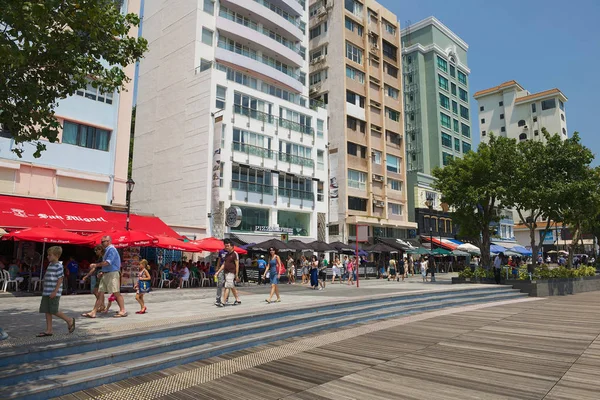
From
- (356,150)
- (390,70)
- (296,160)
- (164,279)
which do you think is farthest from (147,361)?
(390,70)

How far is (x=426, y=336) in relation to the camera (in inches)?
344

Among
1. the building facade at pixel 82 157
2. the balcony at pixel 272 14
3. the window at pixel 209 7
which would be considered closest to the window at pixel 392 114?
the balcony at pixel 272 14

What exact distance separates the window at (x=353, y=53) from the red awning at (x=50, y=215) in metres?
32.6

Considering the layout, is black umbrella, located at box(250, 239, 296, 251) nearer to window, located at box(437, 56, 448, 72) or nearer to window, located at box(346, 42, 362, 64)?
window, located at box(346, 42, 362, 64)

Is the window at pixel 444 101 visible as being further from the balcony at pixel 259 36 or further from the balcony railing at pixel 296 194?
the balcony railing at pixel 296 194

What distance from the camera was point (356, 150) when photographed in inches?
1725

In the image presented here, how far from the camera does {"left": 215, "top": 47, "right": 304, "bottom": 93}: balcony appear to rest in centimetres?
3422

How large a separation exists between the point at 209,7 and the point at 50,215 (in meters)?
23.4

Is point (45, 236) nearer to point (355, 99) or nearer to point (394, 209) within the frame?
point (355, 99)

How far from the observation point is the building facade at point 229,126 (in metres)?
31.4

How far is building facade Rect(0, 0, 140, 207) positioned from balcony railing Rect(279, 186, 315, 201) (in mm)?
14294

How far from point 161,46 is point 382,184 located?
26268 millimetres

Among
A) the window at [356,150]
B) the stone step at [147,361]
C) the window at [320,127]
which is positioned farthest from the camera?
the window at [356,150]

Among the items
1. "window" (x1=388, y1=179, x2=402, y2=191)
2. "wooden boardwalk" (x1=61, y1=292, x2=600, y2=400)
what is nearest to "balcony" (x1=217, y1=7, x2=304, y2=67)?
"window" (x1=388, y1=179, x2=402, y2=191)
